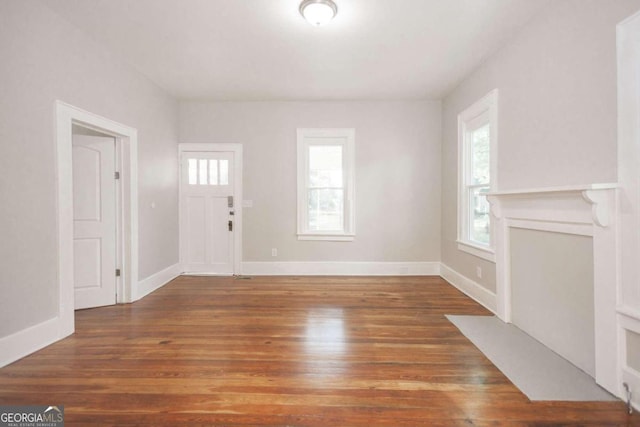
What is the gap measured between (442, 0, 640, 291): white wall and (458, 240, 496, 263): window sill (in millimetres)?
103

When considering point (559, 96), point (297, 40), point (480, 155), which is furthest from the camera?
point (480, 155)

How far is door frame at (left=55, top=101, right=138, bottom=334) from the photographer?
2.54 meters

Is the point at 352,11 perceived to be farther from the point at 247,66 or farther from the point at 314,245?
the point at 314,245

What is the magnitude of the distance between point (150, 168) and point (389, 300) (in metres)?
3.58

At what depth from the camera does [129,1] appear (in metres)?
2.35

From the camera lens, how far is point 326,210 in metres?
4.82

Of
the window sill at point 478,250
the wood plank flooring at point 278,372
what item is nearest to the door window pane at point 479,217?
the window sill at point 478,250

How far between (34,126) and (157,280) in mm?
2414

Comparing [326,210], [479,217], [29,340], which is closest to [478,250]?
[479,217]

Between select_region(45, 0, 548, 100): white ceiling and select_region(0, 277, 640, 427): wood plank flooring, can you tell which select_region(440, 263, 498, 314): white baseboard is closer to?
select_region(0, 277, 640, 427): wood plank flooring

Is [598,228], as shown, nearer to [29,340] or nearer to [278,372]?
[278,372]

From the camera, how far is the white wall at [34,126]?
2.12 meters

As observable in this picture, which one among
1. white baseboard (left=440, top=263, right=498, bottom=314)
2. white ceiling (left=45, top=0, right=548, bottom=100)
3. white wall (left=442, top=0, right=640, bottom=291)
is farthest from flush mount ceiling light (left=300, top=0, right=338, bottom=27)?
white baseboard (left=440, top=263, right=498, bottom=314)

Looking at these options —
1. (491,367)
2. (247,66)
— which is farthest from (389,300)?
(247,66)
